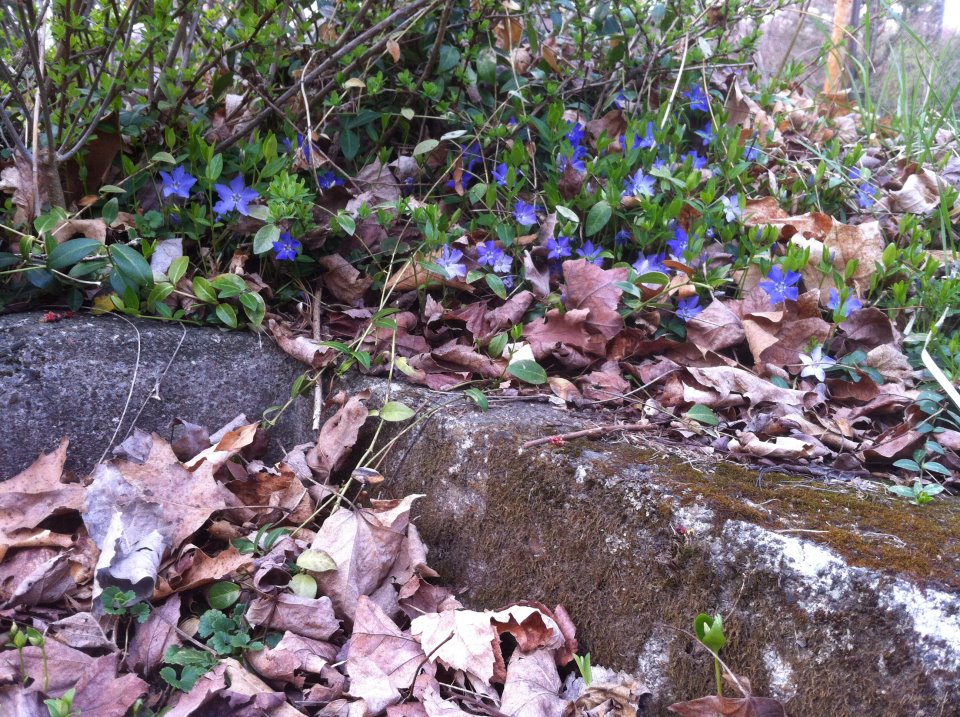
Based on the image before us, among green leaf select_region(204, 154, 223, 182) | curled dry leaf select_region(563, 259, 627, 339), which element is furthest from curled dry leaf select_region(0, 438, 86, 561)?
curled dry leaf select_region(563, 259, 627, 339)

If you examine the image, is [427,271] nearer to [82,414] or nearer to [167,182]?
[167,182]

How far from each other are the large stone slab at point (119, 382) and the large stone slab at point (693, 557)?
50 centimetres

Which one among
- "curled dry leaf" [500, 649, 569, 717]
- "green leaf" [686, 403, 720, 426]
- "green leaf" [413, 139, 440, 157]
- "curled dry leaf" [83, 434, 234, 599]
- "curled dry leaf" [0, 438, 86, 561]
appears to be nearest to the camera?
"curled dry leaf" [500, 649, 569, 717]

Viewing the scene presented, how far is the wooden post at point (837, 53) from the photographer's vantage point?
379 centimetres

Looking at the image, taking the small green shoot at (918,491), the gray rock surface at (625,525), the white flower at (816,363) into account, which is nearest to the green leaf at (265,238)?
the gray rock surface at (625,525)

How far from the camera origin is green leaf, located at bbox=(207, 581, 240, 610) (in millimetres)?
1510

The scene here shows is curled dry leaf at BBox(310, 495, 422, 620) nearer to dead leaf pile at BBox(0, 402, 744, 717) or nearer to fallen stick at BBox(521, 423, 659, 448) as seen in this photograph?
dead leaf pile at BBox(0, 402, 744, 717)

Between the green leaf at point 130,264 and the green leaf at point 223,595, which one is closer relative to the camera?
the green leaf at point 223,595

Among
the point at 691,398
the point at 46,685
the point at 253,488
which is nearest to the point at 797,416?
the point at 691,398

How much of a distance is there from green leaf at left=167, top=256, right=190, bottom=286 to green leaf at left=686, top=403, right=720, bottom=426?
50.5 inches

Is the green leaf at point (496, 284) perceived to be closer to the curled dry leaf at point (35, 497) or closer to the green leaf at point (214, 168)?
the green leaf at point (214, 168)

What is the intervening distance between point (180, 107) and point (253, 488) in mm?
1174

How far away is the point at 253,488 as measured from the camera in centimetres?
179

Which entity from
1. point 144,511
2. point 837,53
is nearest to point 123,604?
point 144,511
